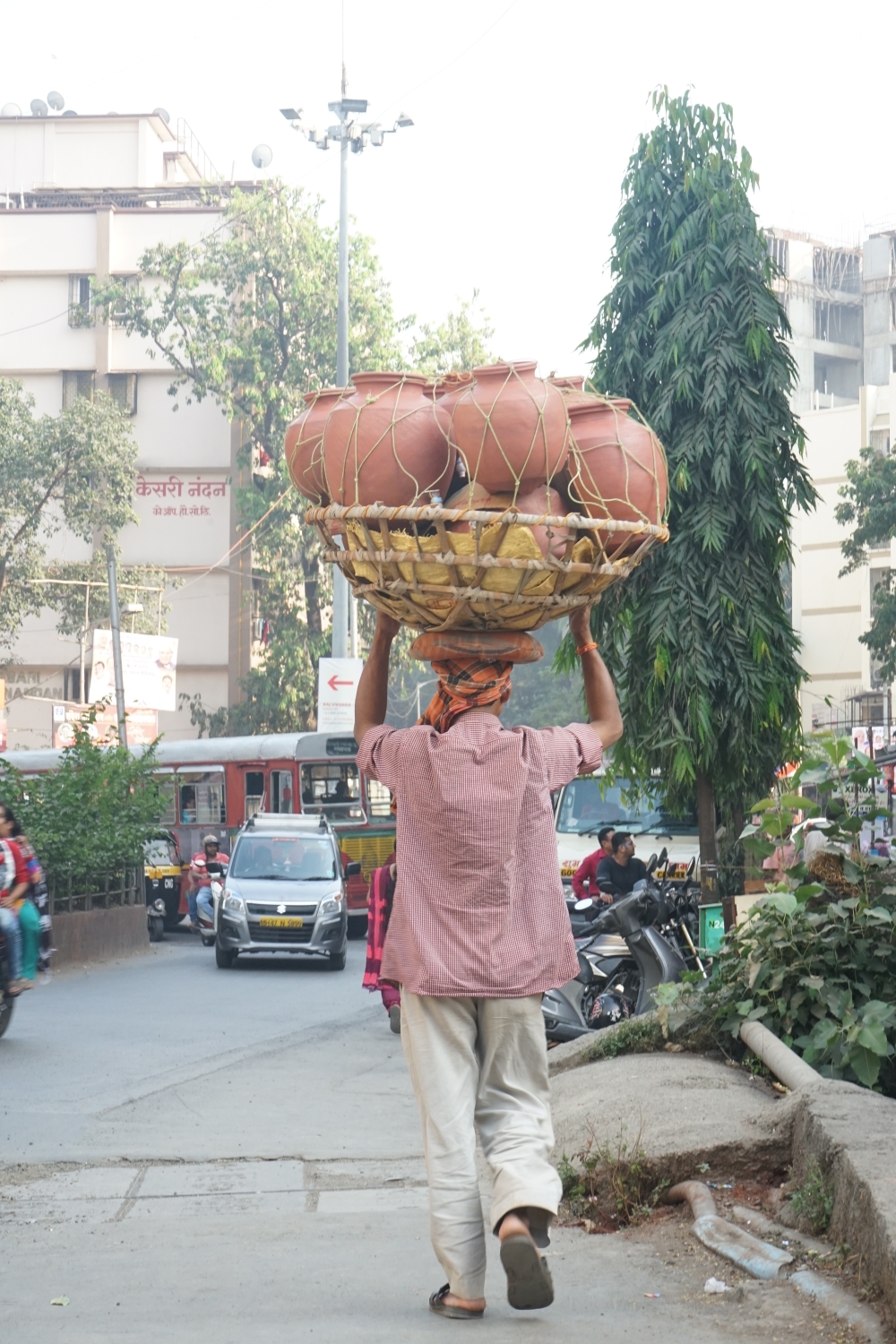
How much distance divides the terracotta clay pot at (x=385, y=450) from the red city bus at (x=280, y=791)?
20.9 m

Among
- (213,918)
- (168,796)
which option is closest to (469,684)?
(168,796)

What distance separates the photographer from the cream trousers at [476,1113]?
13.4ft

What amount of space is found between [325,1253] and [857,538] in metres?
29.6

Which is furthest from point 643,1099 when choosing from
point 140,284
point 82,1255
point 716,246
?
point 140,284

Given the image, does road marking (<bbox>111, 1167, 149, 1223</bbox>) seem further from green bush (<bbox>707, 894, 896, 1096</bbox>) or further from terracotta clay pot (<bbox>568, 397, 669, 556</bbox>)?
terracotta clay pot (<bbox>568, 397, 669, 556</bbox>)

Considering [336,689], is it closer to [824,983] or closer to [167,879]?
[167,879]

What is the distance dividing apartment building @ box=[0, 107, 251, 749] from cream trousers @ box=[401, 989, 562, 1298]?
45.1 meters

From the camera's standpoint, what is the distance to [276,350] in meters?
42.5

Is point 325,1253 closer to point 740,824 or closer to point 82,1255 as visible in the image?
point 82,1255

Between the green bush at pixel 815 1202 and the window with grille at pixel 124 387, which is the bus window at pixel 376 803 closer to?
the green bush at pixel 815 1202

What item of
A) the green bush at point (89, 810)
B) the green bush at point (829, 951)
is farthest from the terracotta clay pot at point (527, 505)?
the green bush at point (89, 810)

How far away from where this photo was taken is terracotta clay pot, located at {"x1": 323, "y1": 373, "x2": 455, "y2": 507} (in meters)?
4.27

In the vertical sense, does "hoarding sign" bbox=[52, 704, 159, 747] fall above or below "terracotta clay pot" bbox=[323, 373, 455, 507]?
below

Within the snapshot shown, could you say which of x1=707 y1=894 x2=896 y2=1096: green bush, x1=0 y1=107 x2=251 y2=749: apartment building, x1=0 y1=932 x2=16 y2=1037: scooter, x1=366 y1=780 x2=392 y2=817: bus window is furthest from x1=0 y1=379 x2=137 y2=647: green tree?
x1=707 y1=894 x2=896 y2=1096: green bush
